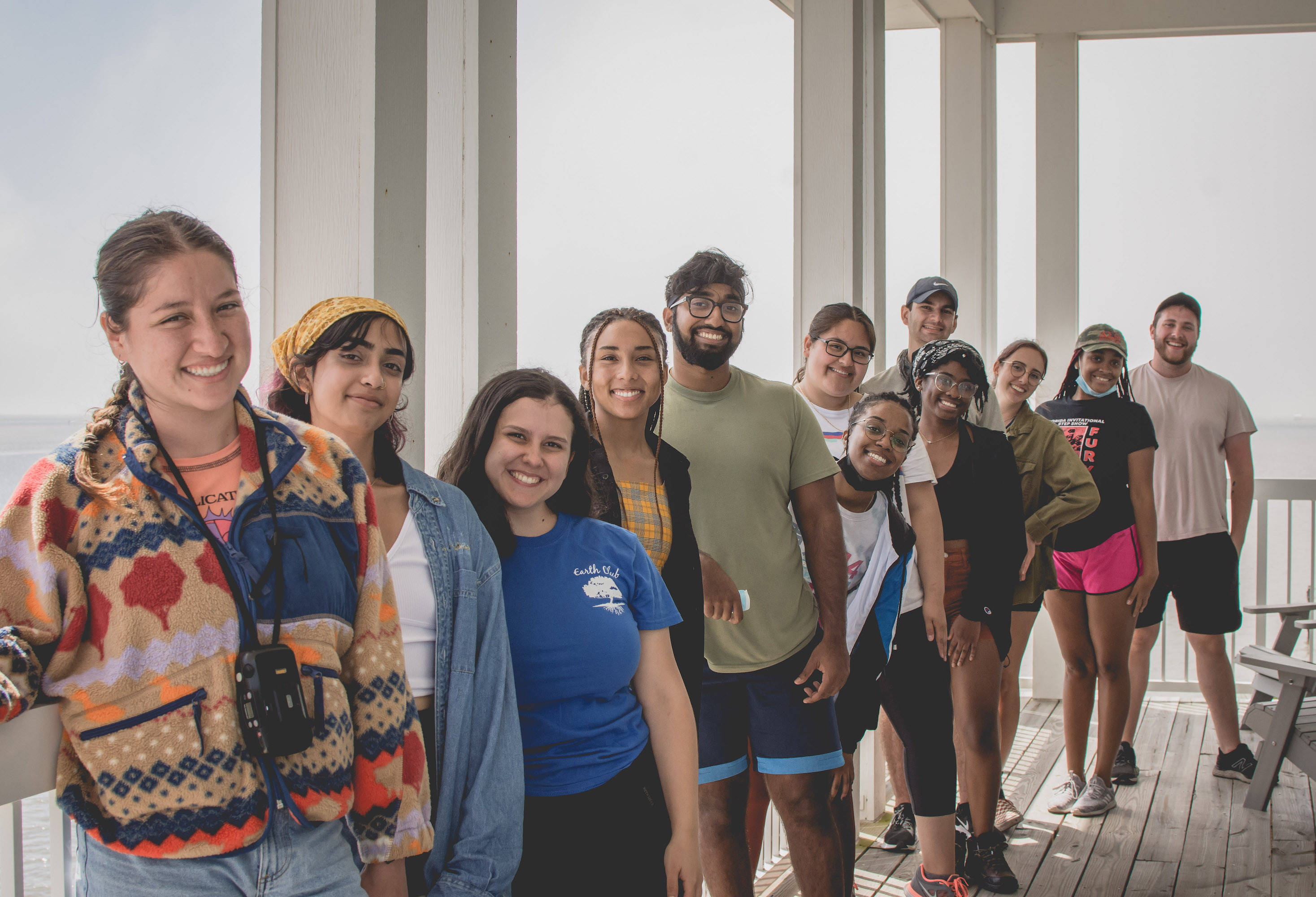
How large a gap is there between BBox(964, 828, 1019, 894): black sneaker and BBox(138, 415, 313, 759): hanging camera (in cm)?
241

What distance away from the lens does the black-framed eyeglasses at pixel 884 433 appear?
2.19 meters

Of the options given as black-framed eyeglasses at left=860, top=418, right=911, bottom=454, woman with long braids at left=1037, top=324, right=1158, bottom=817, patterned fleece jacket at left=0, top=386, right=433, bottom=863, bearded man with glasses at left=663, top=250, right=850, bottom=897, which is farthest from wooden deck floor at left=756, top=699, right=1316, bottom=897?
patterned fleece jacket at left=0, top=386, right=433, bottom=863

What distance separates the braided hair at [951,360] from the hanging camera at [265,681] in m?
2.00

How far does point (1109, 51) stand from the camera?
4742mm

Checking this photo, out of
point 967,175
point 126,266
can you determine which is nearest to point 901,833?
point 126,266

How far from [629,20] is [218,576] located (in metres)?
2.04

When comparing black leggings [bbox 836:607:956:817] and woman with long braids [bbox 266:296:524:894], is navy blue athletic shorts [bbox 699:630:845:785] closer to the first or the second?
black leggings [bbox 836:607:956:817]

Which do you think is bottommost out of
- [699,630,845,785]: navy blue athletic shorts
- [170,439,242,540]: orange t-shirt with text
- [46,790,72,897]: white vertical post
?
[699,630,845,785]: navy blue athletic shorts

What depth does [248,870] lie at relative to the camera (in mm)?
867

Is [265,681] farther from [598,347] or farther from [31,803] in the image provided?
[598,347]

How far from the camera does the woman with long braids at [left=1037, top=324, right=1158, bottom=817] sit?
126 inches

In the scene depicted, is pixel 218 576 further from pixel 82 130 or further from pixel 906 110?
pixel 906 110

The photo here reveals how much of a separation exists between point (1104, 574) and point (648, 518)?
2.23 m

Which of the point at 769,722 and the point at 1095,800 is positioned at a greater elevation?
the point at 769,722
